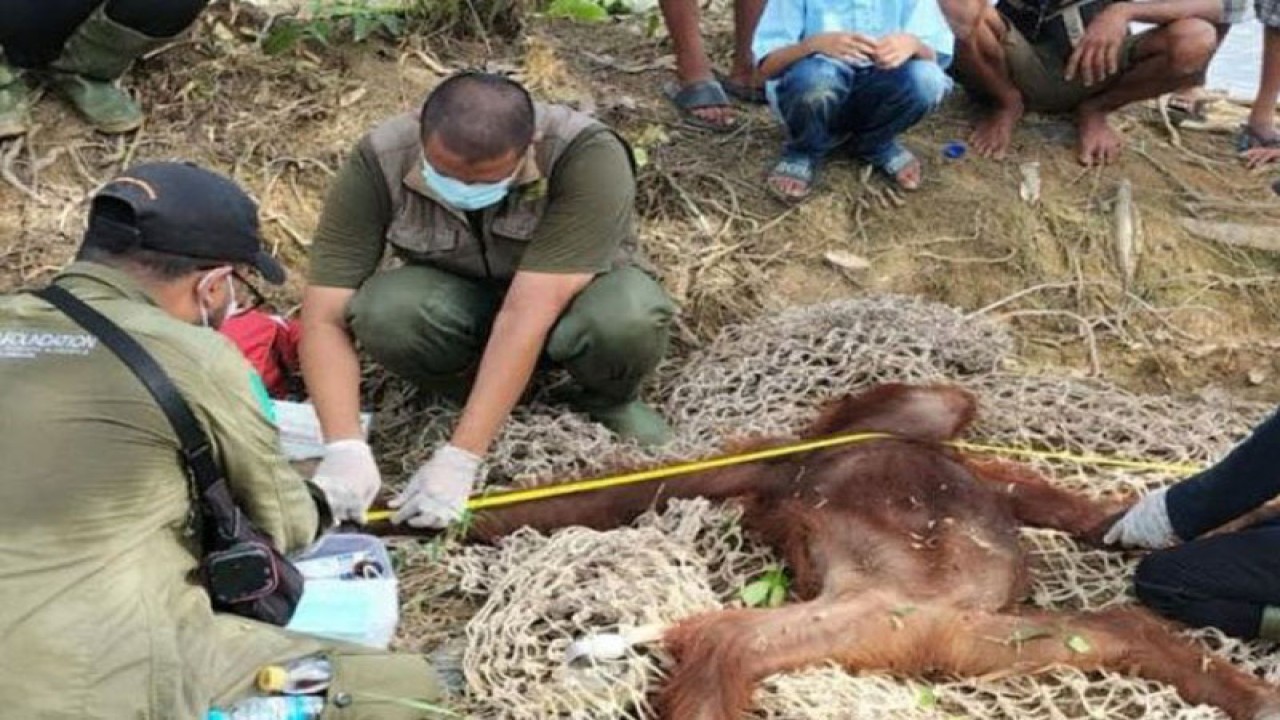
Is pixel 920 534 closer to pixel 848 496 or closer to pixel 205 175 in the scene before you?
pixel 848 496

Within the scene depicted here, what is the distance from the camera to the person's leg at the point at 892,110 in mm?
4570

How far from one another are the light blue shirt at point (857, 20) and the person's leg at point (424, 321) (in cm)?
149

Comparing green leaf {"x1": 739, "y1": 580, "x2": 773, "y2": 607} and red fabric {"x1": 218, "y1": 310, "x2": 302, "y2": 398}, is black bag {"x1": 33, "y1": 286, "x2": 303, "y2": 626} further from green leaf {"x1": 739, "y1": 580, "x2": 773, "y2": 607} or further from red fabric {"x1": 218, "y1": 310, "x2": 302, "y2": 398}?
red fabric {"x1": 218, "y1": 310, "x2": 302, "y2": 398}

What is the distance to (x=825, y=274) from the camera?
15.7 ft

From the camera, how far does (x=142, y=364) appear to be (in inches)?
92.7

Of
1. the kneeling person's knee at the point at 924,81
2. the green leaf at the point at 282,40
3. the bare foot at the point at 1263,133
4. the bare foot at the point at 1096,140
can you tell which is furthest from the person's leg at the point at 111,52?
the bare foot at the point at 1263,133

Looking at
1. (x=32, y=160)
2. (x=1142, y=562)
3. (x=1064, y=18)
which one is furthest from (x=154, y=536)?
(x=1064, y=18)

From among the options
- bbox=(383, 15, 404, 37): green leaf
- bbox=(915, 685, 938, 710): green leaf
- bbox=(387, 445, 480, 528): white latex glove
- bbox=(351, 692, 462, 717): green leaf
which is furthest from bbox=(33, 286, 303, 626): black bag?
bbox=(383, 15, 404, 37): green leaf

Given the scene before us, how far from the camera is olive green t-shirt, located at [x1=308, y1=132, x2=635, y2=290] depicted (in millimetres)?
3633

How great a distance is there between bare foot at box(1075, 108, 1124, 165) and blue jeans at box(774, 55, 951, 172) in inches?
29.3

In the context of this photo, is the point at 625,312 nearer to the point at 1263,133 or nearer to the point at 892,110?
the point at 892,110

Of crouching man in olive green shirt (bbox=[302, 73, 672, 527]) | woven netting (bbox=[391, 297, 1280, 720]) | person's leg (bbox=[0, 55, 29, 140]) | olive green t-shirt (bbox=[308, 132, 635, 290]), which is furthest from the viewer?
person's leg (bbox=[0, 55, 29, 140])

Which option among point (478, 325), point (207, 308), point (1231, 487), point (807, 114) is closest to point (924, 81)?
point (807, 114)

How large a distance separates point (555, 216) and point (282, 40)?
1.99 meters
